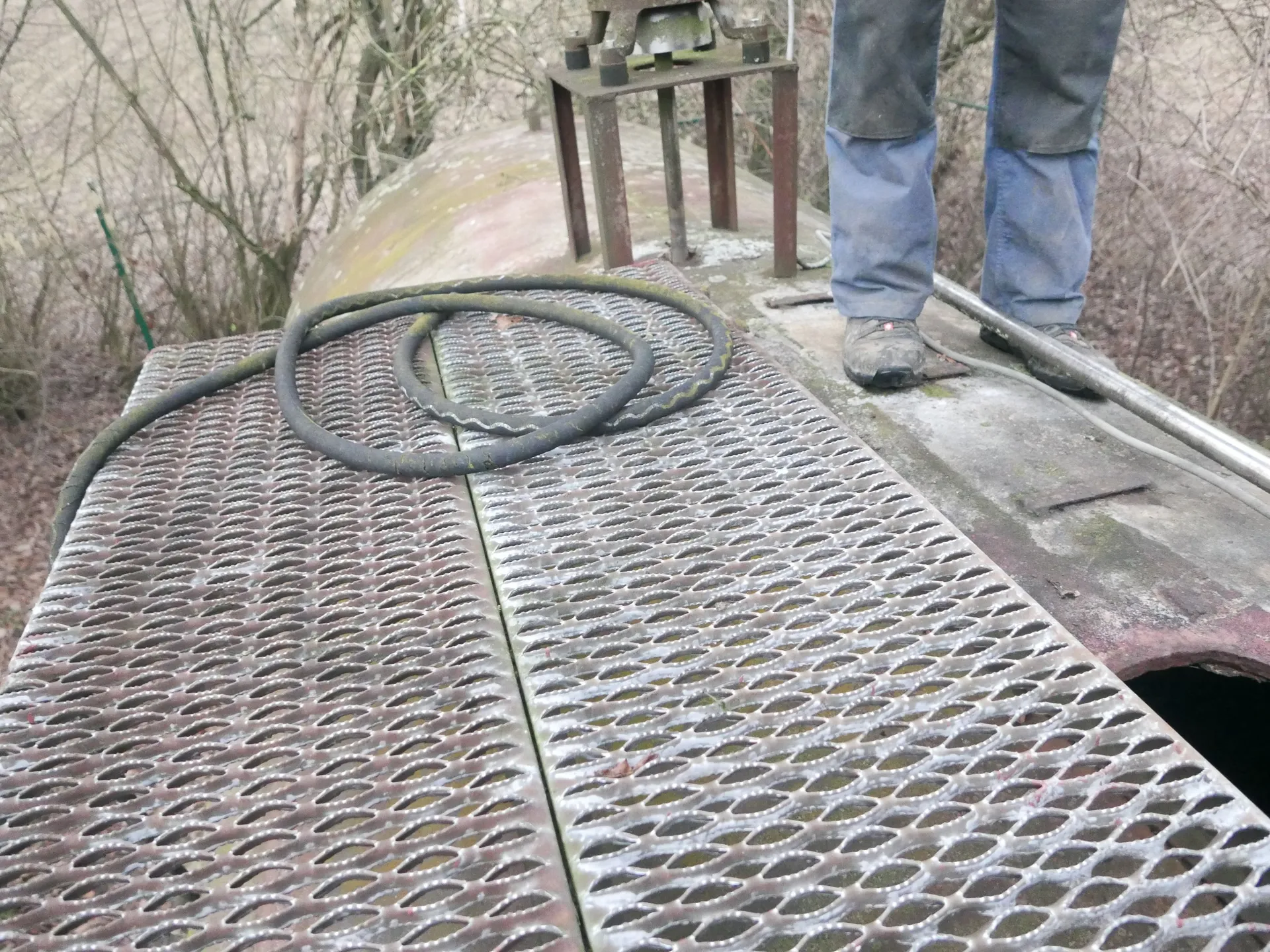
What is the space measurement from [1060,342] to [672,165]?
1359mm

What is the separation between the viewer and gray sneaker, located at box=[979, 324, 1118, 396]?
7.11ft

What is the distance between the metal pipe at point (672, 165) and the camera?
2.88 meters

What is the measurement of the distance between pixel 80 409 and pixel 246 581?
19.2ft

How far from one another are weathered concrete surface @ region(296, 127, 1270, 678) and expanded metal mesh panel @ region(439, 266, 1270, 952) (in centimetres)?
28

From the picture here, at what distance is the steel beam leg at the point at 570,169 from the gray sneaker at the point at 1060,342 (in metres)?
1.39

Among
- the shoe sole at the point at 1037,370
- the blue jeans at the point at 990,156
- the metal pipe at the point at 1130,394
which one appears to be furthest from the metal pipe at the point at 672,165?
the shoe sole at the point at 1037,370

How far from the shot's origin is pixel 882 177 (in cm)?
228

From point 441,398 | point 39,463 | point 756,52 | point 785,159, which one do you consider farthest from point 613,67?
point 39,463

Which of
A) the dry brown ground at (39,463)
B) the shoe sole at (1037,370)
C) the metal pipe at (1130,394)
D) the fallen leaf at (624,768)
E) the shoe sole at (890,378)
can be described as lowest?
the dry brown ground at (39,463)

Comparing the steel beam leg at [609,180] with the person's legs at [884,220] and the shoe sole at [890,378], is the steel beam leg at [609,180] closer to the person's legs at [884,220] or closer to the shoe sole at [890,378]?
the person's legs at [884,220]

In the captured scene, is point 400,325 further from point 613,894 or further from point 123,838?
point 613,894

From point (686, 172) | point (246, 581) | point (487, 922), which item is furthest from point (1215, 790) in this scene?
point (686, 172)

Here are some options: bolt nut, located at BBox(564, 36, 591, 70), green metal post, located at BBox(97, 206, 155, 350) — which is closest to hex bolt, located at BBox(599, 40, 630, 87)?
bolt nut, located at BBox(564, 36, 591, 70)

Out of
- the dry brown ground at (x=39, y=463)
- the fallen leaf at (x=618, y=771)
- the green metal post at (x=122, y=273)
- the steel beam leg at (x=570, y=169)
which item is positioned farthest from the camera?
the green metal post at (x=122, y=273)
